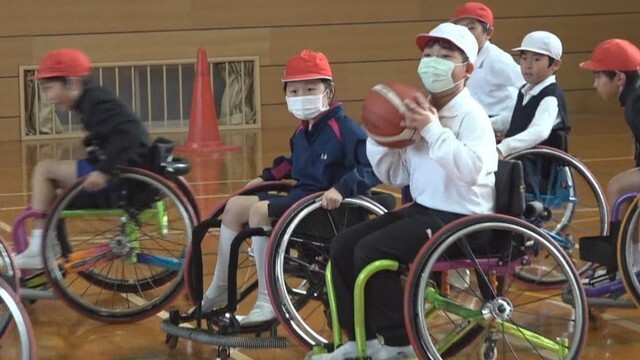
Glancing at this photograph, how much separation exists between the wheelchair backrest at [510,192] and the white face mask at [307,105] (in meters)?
0.77

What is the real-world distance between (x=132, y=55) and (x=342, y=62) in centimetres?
166

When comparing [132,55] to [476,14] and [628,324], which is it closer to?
[476,14]

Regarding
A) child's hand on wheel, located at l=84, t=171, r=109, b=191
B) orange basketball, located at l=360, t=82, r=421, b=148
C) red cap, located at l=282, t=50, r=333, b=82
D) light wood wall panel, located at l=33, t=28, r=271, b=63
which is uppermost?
light wood wall panel, located at l=33, t=28, r=271, b=63

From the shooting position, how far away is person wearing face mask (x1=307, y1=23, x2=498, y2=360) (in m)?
3.08

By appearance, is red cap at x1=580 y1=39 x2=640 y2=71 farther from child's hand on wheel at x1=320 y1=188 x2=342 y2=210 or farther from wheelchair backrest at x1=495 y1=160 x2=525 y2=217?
child's hand on wheel at x1=320 y1=188 x2=342 y2=210

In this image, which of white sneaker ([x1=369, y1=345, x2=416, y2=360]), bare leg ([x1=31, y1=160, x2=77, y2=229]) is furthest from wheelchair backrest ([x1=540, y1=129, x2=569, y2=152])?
bare leg ([x1=31, y1=160, x2=77, y2=229])

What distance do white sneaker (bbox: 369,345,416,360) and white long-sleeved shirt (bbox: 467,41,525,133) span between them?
205 centimetres

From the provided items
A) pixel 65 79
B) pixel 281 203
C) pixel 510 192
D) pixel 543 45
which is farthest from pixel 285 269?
pixel 543 45

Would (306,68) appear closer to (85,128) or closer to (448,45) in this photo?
(448,45)

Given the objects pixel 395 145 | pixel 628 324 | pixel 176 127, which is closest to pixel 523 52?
pixel 628 324

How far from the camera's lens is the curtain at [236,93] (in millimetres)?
9188

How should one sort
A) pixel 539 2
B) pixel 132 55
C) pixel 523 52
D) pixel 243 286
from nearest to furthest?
pixel 243 286 < pixel 523 52 < pixel 132 55 < pixel 539 2

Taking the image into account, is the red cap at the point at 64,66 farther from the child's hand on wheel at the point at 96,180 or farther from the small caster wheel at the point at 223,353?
the small caster wheel at the point at 223,353

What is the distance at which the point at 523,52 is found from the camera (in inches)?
181
